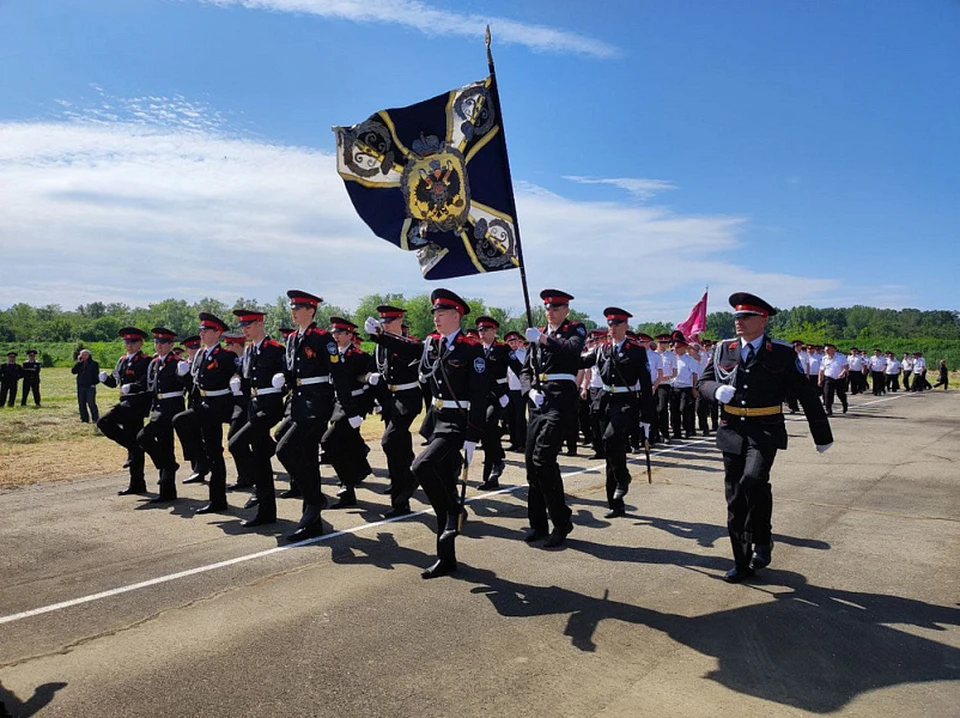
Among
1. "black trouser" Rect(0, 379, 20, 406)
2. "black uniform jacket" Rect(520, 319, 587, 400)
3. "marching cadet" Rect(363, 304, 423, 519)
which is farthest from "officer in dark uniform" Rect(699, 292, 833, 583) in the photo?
"black trouser" Rect(0, 379, 20, 406)

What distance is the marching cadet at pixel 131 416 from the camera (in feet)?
27.9

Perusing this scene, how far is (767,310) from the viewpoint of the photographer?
554 cm

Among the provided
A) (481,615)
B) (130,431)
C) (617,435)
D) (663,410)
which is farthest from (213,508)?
(663,410)

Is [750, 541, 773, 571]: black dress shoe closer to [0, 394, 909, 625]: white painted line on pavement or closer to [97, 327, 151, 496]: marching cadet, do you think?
[0, 394, 909, 625]: white painted line on pavement

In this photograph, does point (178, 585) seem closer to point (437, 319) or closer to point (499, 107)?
point (437, 319)

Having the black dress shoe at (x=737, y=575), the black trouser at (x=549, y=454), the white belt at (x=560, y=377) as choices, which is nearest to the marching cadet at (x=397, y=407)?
the white belt at (x=560, y=377)

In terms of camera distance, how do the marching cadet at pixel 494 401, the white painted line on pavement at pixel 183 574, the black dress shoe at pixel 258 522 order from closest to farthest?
the white painted line on pavement at pixel 183 574 < the black dress shoe at pixel 258 522 < the marching cadet at pixel 494 401

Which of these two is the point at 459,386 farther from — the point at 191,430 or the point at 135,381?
the point at 135,381

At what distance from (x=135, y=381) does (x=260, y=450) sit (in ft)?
9.29

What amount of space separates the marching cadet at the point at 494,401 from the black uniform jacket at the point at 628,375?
54.1 inches

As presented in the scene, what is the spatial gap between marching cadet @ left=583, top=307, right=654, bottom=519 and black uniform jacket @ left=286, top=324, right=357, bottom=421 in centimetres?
282

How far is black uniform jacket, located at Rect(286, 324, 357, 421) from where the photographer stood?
262 inches

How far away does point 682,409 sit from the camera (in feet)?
49.4

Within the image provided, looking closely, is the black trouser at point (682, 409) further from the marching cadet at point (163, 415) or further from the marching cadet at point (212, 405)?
the marching cadet at point (163, 415)
